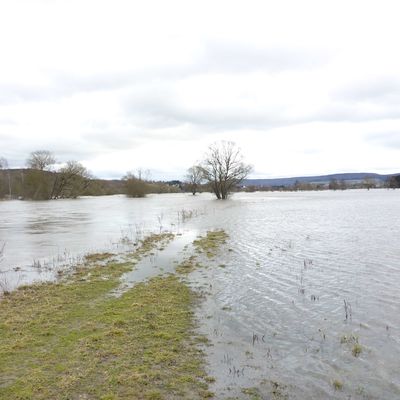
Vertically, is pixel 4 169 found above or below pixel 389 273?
above

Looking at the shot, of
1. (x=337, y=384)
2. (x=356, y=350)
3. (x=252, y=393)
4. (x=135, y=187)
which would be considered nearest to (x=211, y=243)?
(x=356, y=350)

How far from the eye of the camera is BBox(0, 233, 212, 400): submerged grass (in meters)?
5.28

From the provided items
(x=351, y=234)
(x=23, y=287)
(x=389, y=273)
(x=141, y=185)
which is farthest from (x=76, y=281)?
(x=141, y=185)

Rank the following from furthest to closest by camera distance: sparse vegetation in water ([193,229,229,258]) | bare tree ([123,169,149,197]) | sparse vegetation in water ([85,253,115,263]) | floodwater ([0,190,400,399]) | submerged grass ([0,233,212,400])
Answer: bare tree ([123,169,149,197]) → sparse vegetation in water ([193,229,229,258]) → sparse vegetation in water ([85,253,115,263]) → floodwater ([0,190,400,399]) → submerged grass ([0,233,212,400])

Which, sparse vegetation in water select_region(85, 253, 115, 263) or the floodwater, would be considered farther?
sparse vegetation in water select_region(85, 253, 115, 263)

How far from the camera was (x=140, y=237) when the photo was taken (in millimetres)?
22141

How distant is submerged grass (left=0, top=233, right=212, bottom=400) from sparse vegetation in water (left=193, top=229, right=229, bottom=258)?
6310mm

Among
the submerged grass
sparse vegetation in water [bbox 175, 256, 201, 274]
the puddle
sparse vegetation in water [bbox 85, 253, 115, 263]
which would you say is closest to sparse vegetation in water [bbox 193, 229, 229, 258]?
the puddle

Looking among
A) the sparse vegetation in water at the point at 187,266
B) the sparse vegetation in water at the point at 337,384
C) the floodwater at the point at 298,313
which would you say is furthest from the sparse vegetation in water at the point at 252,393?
the sparse vegetation in water at the point at 187,266

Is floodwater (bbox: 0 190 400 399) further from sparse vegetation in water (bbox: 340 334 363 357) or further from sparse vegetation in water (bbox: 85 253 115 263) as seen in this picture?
sparse vegetation in water (bbox: 85 253 115 263)

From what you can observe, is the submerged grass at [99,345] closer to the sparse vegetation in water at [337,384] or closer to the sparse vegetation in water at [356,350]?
the sparse vegetation in water at [337,384]

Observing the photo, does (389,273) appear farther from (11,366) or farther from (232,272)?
(11,366)

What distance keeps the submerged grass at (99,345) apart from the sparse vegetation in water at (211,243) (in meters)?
6.31

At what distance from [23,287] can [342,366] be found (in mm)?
8925
